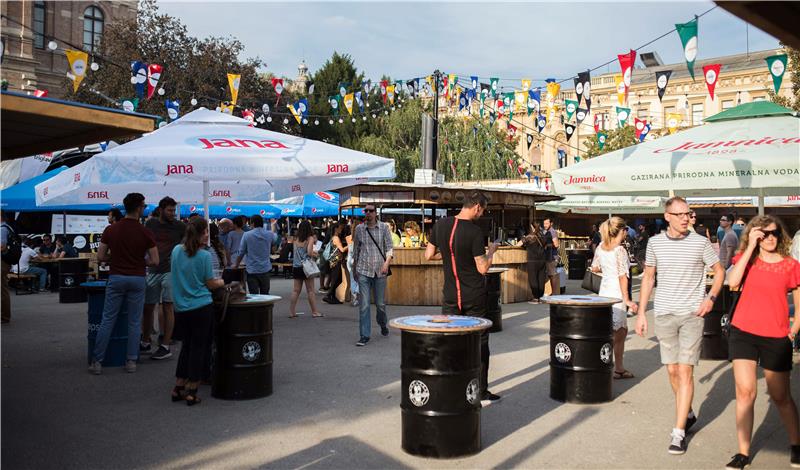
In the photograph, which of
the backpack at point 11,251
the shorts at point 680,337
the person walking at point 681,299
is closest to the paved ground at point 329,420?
the person walking at point 681,299

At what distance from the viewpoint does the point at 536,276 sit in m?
15.2

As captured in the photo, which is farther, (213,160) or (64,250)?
(64,250)

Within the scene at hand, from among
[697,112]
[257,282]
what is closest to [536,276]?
[257,282]

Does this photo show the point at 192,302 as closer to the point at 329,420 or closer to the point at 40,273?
the point at 329,420

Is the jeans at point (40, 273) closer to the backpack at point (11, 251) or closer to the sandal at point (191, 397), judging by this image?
the backpack at point (11, 251)

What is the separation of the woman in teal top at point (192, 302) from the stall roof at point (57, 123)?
112 cm

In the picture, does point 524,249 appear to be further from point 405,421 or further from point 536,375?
point 405,421

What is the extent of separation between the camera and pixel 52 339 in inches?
397

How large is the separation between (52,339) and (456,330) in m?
7.90

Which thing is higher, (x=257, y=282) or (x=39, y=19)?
(x=39, y=19)

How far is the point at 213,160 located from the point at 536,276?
364 inches

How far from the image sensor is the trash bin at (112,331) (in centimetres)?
793

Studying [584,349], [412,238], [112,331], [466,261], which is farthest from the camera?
[412,238]

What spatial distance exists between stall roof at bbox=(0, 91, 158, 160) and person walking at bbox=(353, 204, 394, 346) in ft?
13.6
